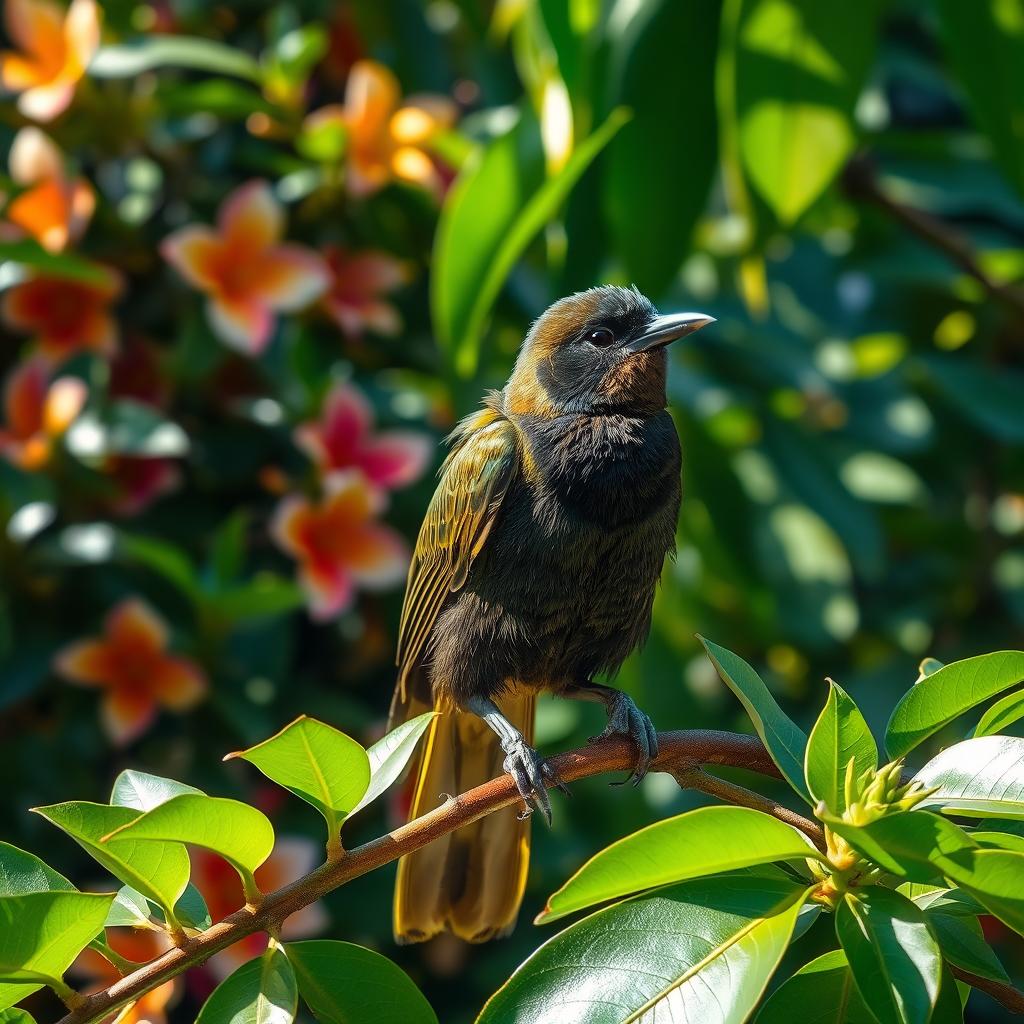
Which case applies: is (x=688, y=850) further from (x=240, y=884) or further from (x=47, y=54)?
(x=47, y=54)

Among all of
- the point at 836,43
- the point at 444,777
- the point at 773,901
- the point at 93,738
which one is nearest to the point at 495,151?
the point at 836,43

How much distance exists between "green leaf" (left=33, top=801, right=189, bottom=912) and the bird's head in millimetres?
1391

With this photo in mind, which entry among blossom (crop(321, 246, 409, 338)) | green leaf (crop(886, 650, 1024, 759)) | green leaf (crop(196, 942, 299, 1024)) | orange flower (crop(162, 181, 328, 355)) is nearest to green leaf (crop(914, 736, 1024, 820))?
green leaf (crop(886, 650, 1024, 759))

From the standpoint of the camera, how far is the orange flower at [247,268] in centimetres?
305

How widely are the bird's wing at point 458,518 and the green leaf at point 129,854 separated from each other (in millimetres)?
1143

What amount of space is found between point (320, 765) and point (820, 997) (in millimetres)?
631

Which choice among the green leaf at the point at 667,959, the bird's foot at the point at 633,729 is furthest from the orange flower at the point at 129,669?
the green leaf at the point at 667,959

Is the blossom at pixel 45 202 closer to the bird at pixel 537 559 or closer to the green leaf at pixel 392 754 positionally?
the bird at pixel 537 559

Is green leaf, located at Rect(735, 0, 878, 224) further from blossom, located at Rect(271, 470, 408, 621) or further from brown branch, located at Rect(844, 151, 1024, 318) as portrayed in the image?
blossom, located at Rect(271, 470, 408, 621)

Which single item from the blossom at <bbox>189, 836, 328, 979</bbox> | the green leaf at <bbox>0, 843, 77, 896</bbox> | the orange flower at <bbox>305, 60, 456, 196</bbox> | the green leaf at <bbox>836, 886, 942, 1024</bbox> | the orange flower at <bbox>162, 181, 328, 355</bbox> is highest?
the orange flower at <bbox>305, 60, 456, 196</bbox>

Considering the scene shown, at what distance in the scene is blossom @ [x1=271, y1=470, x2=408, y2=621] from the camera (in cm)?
294

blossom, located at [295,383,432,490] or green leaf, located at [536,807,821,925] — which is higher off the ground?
green leaf, located at [536,807,821,925]

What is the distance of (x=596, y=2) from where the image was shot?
2.83 meters

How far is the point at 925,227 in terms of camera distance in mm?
3574
